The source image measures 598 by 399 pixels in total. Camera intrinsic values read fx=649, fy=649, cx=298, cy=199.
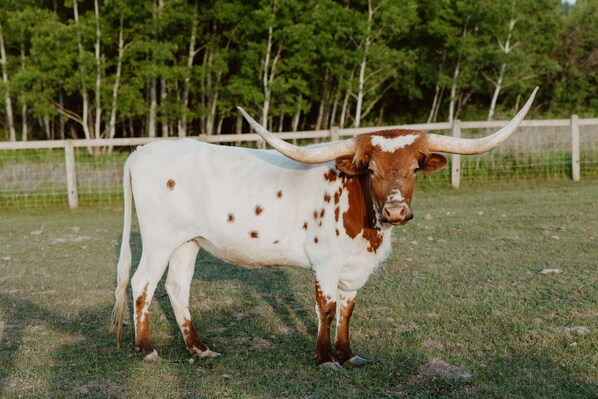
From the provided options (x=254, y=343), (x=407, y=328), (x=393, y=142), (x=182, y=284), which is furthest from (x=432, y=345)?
(x=182, y=284)

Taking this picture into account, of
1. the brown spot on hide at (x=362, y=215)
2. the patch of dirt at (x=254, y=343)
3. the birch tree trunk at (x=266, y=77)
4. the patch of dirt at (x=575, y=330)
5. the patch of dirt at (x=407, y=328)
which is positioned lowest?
the patch of dirt at (x=254, y=343)

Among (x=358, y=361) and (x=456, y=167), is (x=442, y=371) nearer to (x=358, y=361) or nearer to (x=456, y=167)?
(x=358, y=361)

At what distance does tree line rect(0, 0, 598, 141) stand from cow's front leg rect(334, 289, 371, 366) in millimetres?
26246

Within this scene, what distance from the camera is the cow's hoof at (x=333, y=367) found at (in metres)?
5.50

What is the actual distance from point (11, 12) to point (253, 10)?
12.2m

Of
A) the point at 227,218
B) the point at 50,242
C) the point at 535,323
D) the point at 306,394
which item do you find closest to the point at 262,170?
the point at 227,218

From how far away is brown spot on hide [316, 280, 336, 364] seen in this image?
568 cm

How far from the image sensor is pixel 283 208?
233 inches

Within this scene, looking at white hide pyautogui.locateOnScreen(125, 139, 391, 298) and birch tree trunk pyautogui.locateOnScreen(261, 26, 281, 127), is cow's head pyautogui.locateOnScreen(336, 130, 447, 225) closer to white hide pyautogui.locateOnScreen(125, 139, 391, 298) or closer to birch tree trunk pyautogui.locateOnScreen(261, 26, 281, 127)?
white hide pyautogui.locateOnScreen(125, 139, 391, 298)

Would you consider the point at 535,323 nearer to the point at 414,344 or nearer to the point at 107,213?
the point at 414,344

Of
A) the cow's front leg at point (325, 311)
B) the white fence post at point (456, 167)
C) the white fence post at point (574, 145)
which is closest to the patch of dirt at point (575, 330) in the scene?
the cow's front leg at point (325, 311)

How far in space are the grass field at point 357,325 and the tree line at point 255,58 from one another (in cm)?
2198

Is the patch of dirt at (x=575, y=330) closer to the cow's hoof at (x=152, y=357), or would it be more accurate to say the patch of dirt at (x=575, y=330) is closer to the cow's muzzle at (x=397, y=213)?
the cow's muzzle at (x=397, y=213)

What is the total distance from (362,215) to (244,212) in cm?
110
